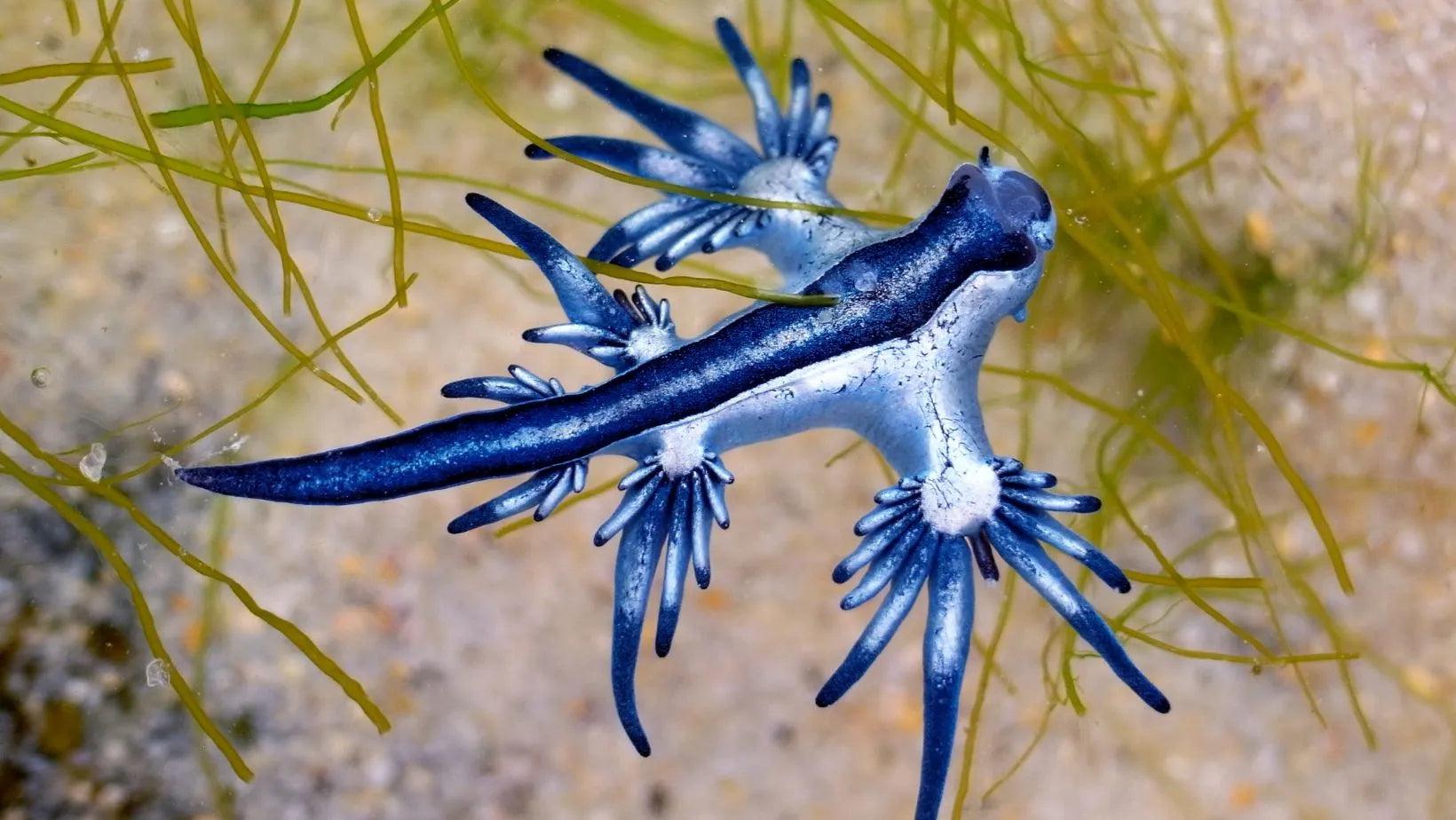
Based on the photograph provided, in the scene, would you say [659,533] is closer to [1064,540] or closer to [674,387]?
[674,387]

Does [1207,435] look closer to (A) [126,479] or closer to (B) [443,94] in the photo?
(B) [443,94]

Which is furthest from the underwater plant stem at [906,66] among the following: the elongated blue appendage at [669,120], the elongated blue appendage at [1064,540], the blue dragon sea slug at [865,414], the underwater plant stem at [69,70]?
the underwater plant stem at [69,70]

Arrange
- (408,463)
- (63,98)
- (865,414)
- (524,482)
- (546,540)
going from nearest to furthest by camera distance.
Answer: (408,463)
(524,482)
(865,414)
(63,98)
(546,540)

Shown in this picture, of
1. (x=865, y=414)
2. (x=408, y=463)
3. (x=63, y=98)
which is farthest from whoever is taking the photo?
(x=63, y=98)

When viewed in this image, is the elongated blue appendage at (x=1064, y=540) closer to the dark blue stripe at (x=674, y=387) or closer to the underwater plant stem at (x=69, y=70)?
the dark blue stripe at (x=674, y=387)

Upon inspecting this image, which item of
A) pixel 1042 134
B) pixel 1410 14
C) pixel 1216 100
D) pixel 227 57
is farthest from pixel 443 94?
pixel 1410 14

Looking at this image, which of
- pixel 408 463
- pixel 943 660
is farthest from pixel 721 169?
pixel 943 660
